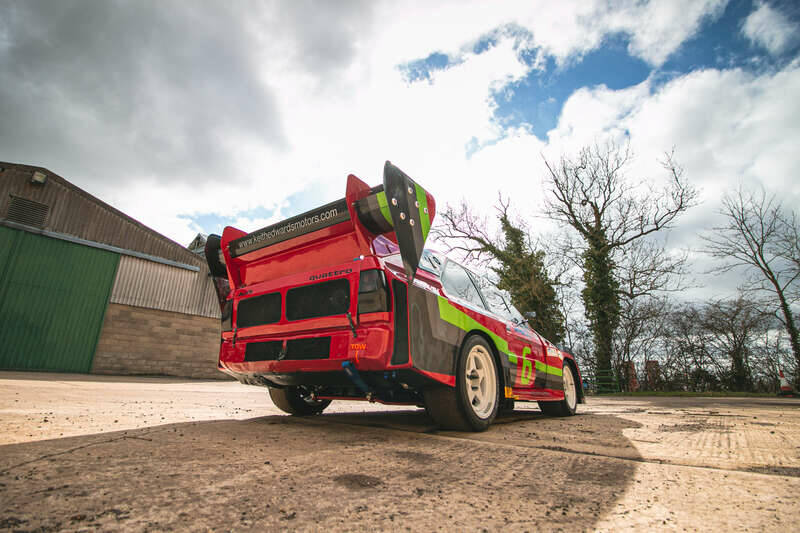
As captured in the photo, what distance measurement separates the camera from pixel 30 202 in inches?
581

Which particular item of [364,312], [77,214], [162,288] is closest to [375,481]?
[364,312]

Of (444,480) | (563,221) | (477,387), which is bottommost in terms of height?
(444,480)

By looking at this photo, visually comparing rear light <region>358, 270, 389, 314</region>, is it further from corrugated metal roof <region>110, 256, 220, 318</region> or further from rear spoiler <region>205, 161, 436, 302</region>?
corrugated metal roof <region>110, 256, 220, 318</region>

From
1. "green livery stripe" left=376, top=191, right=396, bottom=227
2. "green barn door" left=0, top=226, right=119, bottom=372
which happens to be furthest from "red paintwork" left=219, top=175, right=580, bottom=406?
"green barn door" left=0, top=226, right=119, bottom=372

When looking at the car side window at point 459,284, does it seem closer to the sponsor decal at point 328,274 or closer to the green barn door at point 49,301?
the sponsor decal at point 328,274

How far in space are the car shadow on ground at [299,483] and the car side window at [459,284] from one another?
4.31 feet

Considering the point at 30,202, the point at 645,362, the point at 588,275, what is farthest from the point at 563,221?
the point at 30,202

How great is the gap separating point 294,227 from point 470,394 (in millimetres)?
1942

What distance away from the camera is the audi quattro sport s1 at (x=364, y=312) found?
7.79 ft

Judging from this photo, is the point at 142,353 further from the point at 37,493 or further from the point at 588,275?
the point at 588,275

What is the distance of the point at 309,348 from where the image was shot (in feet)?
8.43

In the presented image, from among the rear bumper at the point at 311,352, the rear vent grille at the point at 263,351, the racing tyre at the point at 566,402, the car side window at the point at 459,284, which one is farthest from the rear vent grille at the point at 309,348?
the racing tyre at the point at 566,402

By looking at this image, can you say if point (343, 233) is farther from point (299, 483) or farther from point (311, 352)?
point (299, 483)

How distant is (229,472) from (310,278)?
1.48 m
